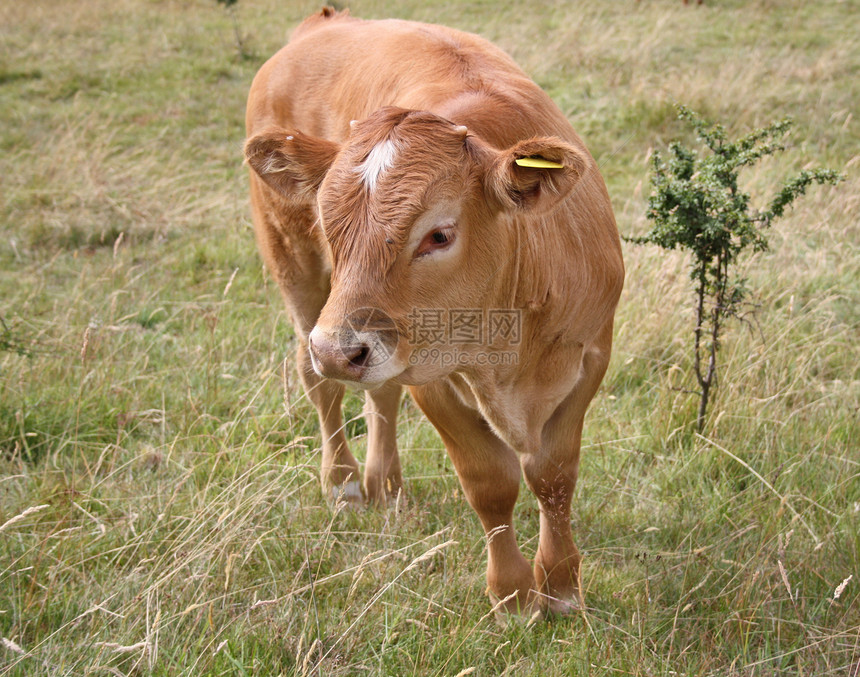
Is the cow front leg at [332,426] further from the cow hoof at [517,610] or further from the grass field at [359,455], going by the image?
the cow hoof at [517,610]

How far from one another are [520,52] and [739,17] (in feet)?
10.8

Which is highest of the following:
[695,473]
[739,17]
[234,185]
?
[739,17]

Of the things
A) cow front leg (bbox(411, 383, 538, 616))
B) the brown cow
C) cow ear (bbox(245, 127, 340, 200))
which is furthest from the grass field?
cow ear (bbox(245, 127, 340, 200))

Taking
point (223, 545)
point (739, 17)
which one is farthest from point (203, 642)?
point (739, 17)

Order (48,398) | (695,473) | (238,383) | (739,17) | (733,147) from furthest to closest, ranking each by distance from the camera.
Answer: (739,17), (238,383), (48,398), (733,147), (695,473)

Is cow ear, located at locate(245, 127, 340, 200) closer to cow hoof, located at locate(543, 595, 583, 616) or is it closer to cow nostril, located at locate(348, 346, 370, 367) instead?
cow nostril, located at locate(348, 346, 370, 367)

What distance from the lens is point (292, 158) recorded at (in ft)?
8.44

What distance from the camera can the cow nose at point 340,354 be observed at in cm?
211

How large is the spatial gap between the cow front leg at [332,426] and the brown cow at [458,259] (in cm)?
1

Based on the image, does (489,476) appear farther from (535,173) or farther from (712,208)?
(712,208)

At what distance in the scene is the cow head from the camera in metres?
2.18

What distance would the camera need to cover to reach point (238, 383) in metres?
4.59

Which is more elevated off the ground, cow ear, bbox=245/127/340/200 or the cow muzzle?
cow ear, bbox=245/127/340/200

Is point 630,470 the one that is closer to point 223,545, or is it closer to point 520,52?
point 223,545
